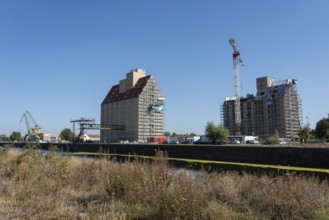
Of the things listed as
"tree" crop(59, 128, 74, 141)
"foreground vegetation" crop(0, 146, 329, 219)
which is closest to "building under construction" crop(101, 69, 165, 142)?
"tree" crop(59, 128, 74, 141)

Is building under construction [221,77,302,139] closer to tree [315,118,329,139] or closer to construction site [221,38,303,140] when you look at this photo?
construction site [221,38,303,140]

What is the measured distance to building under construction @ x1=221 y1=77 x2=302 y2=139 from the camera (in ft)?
477

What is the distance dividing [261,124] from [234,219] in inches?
6084

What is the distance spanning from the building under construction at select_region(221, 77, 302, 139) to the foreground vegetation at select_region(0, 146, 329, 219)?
141 m

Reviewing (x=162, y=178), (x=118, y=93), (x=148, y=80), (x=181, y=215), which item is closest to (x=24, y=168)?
(x=162, y=178)

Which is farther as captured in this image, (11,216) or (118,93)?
(118,93)

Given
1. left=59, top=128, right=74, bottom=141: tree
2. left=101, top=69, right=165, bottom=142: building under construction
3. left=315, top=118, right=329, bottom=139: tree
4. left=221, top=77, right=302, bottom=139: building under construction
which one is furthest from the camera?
left=59, top=128, right=74, bottom=141: tree

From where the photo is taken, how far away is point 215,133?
7581 centimetres

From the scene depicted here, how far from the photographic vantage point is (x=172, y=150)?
48.1 m

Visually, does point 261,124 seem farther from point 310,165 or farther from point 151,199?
point 151,199

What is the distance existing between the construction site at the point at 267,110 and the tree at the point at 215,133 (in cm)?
7253

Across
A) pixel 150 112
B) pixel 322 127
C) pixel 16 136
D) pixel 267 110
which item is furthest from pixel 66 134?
pixel 322 127

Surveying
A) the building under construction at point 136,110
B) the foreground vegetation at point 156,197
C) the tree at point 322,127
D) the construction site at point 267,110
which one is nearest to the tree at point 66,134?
the building under construction at point 136,110

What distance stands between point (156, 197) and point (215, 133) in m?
71.3
